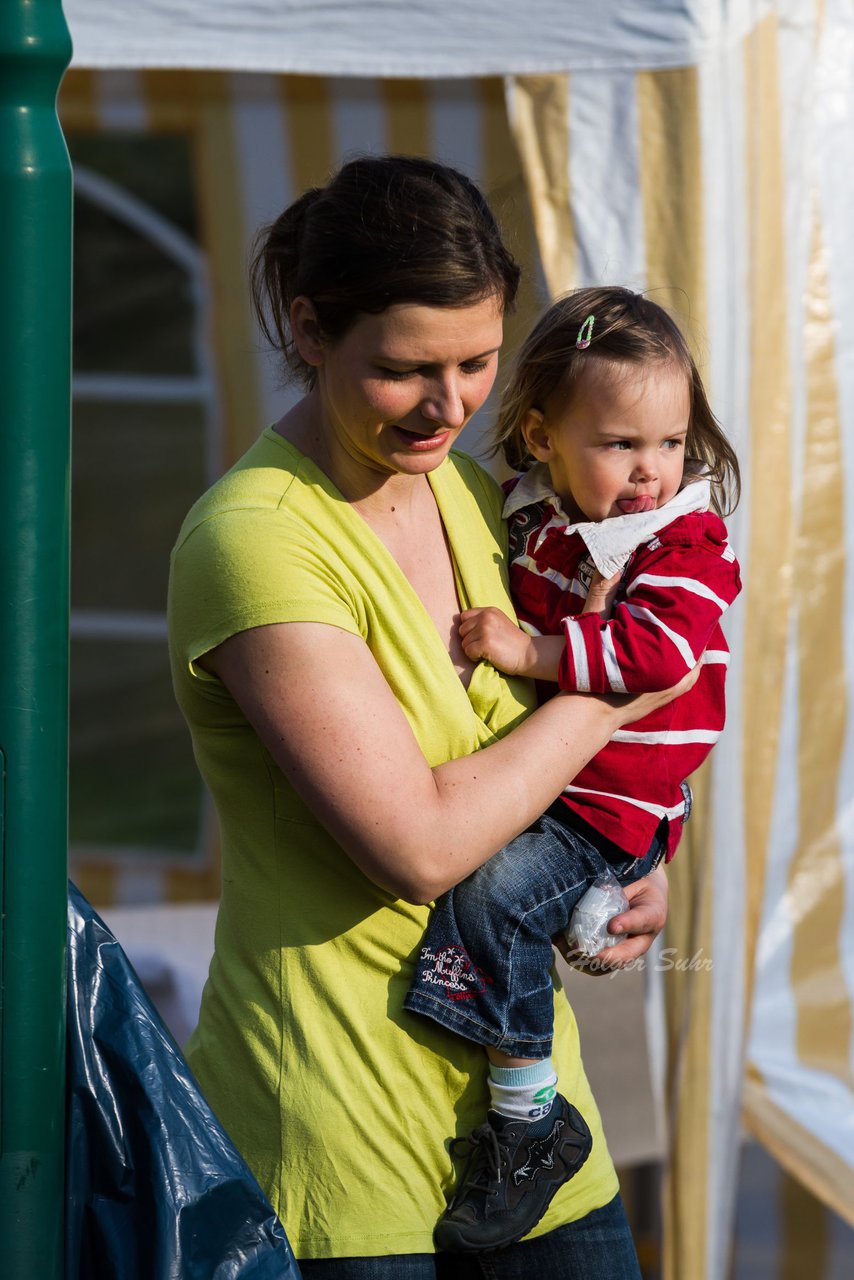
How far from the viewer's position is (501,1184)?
4.70 ft

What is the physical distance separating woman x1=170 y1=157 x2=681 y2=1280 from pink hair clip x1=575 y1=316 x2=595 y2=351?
192mm

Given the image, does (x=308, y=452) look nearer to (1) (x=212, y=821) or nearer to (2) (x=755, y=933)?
(2) (x=755, y=933)

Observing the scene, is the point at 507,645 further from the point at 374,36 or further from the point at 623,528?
the point at 374,36

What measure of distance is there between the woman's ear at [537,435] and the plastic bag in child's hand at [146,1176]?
2.52 feet

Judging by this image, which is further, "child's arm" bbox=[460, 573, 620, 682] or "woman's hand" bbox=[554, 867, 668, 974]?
"woman's hand" bbox=[554, 867, 668, 974]

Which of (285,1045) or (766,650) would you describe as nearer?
(285,1045)

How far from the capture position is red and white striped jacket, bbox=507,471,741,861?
151 cm

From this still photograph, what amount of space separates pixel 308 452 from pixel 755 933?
5.98 feet

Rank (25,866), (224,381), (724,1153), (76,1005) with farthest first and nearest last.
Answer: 1. (224,381)
2. (724,1153)
3. (76,1005)
4. (25,866)

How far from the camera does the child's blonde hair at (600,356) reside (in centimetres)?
163

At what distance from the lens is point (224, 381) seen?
479cm

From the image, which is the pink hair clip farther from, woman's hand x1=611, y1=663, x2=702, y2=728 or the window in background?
the window in background

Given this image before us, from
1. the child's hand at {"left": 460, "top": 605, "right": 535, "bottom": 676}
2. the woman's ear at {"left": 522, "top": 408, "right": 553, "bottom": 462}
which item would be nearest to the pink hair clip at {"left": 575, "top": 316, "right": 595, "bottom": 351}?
the woman's ear at {"left": 522, "top": 408, "right": 553, "bottom": 462}

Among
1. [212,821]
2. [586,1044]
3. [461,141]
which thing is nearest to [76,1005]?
[586,1044]
